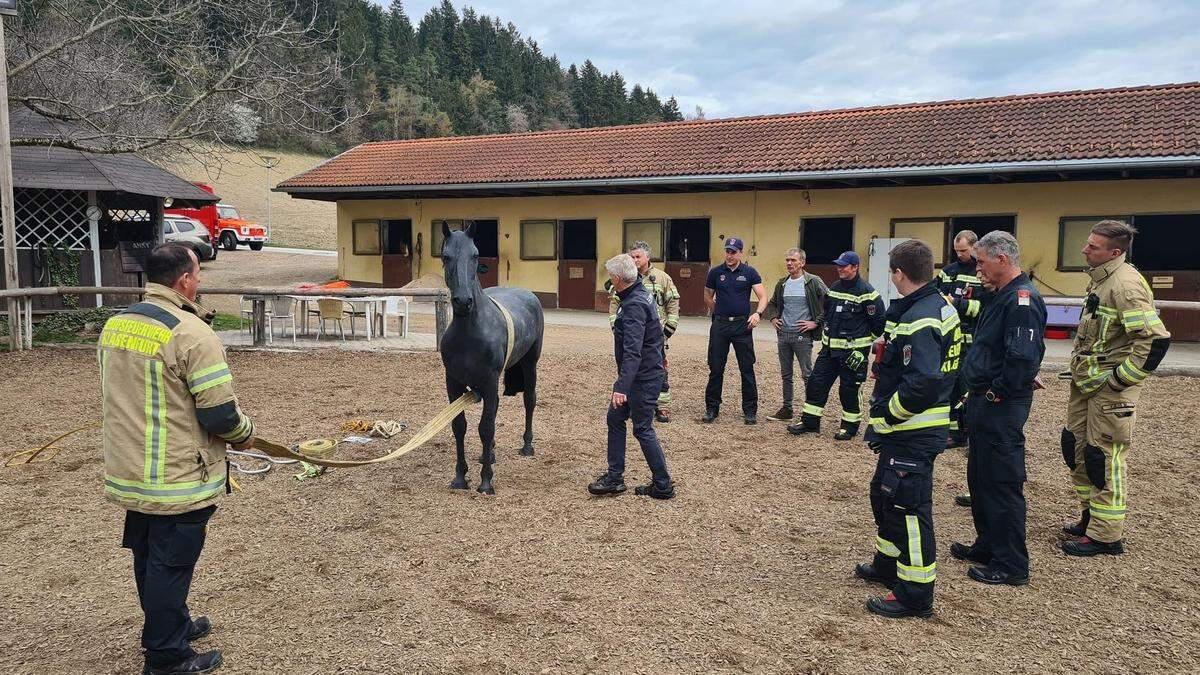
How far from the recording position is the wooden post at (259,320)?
38.0 feet

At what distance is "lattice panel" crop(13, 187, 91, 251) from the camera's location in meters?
13.0

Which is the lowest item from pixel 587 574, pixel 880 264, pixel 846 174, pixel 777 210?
pixel 587 574

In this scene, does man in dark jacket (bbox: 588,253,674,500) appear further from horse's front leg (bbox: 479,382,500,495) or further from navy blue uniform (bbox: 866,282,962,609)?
navy blue uniform (bbox: 866,282,962,609)

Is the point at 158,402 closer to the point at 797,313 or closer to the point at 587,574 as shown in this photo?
the point at 587,574

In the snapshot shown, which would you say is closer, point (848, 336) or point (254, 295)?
point (848, 336)

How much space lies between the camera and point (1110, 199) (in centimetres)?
1303

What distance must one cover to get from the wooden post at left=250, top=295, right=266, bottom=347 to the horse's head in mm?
7965

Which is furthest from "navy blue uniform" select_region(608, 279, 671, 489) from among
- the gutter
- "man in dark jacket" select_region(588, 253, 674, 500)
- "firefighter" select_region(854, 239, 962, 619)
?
the gutter

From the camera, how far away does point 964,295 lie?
6070 millimetres

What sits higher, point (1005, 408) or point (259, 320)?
point (1005, 408)

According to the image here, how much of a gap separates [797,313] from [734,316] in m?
0.64

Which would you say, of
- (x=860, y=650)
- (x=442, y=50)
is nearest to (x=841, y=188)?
(x=860, y=650)

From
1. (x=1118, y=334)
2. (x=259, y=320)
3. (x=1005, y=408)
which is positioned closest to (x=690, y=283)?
(x=259, y=320)

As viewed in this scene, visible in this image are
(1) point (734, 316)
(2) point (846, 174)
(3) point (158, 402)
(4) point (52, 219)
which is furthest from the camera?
(2) point (846, 174)
